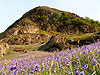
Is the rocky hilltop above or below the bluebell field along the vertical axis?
above

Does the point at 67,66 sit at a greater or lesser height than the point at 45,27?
lesser

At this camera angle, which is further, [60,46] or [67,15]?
[67,15]

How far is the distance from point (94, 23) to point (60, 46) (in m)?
41.1

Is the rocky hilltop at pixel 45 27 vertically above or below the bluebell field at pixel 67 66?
above

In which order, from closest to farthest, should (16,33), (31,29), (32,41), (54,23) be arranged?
(32,41), (16,33), (31,29), (54,23)

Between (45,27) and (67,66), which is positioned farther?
(45,27)

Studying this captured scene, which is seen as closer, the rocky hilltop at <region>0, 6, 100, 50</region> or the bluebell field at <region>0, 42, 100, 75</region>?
the bluebell field at <region>0, 42, 100, 75</region>

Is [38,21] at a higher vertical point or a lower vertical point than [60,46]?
higher

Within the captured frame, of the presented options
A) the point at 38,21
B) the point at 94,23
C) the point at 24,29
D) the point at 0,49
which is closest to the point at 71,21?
the point at 94,23

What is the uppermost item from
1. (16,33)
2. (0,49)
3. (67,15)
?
(67,15)

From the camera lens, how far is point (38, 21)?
56344mm

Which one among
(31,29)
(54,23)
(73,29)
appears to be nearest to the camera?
(31,29)

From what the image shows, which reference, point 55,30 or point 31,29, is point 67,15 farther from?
point 31,29

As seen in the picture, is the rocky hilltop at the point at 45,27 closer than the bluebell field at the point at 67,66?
No
